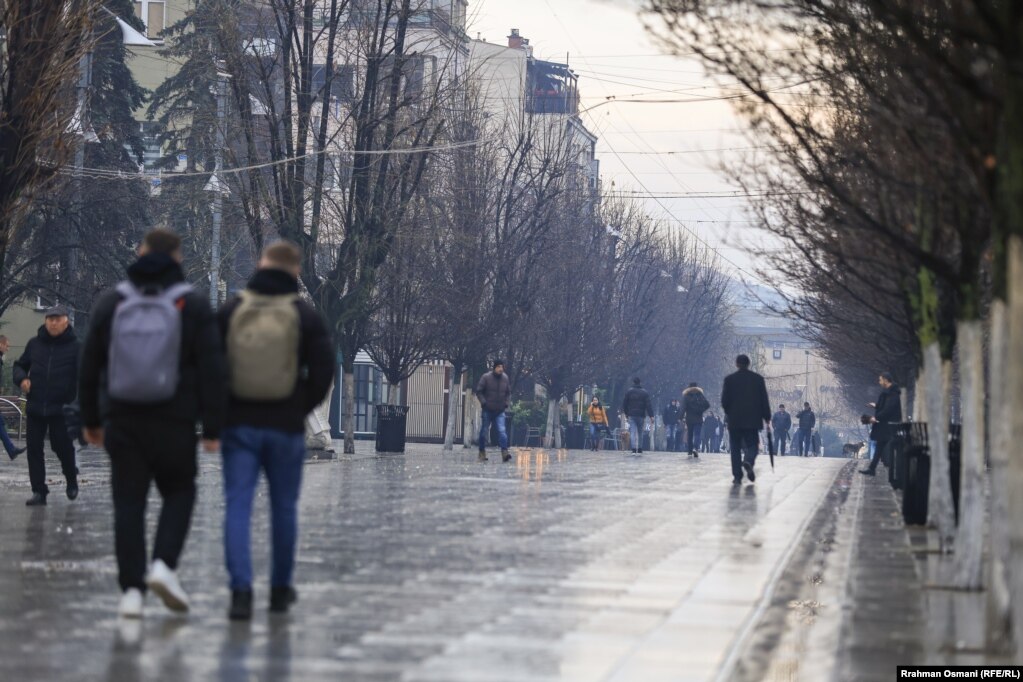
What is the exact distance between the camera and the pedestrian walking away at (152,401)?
890cm

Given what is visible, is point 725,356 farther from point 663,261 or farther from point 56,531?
point 56,531

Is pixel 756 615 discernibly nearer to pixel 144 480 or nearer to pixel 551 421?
pixel 144 480

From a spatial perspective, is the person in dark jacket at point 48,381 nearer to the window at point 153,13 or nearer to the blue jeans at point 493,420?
the blue jeans at point 493,420

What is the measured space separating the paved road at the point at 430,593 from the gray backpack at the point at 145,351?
1115 mm

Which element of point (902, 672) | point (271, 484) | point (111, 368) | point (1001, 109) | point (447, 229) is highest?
point (447, 229)

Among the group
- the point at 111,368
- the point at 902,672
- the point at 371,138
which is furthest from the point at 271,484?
the point at 371,138

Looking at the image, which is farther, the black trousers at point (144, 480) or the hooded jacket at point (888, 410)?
the hooded jacket at point (888, 410)

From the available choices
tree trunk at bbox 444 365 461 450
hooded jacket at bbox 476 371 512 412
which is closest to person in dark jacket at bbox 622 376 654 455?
tree trunk at bbox 444 365 461 450

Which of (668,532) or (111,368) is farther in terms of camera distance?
(668,532)

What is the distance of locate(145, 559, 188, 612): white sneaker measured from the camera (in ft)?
29.0

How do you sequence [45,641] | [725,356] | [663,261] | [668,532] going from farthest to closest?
[725,356]
[663,261]
[668,532]
[45,641]

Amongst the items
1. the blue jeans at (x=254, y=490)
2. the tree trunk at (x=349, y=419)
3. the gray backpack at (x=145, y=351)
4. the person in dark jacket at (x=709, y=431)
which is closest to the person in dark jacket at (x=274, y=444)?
the blue jeans at (x=254, y=490)

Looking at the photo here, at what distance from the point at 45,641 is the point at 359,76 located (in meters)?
28.7

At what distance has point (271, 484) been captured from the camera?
9289 millimetres
